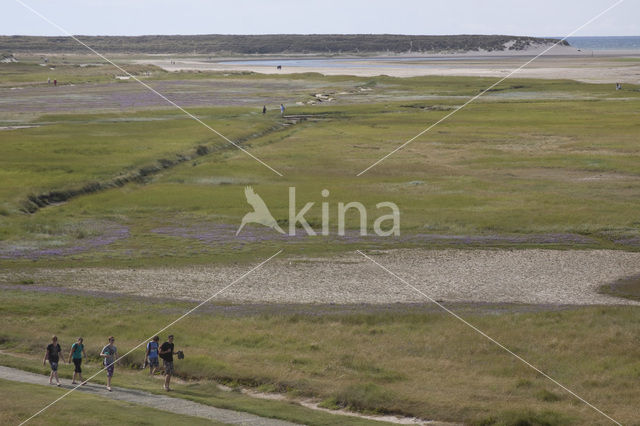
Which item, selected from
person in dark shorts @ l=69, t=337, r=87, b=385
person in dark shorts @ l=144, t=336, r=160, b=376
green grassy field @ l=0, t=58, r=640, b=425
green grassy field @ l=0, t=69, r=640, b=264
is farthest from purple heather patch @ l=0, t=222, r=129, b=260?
person in dark shorts @ l=69, t=337, r=87, b=385

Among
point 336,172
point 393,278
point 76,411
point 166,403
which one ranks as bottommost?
point 393,278

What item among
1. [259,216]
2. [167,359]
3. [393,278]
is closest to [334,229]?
[259,216]

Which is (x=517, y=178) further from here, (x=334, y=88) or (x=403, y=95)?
(x=334, y=88)

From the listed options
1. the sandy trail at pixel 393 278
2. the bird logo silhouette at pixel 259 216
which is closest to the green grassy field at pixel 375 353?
the sandy trail at pixel 393 278

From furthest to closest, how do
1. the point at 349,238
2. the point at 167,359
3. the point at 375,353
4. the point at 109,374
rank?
the point at 349,238 → the point at 375,353 → the point at 167,359 → the point at 109,374

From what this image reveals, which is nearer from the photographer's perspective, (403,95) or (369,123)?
(369,123)

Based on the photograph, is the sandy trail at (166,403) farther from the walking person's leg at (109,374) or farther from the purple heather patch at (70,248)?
the purple heather patch at (70,248)

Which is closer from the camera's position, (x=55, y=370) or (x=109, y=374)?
(x=55, y=370)

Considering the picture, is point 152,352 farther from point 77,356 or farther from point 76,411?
point 76,411

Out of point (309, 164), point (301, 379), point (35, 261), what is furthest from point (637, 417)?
point (309, 164)
